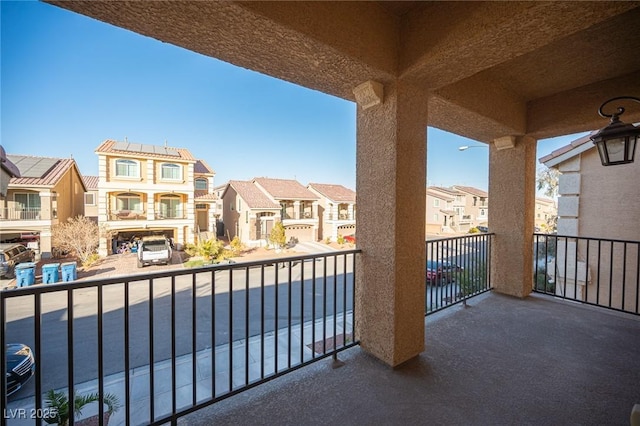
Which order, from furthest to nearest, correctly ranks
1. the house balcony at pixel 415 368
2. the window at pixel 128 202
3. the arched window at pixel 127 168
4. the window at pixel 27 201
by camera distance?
the window at pixel 128 202, the arched window at pixel 127 168, the window at pixel 27 201, the house balcony at pixel 415 368

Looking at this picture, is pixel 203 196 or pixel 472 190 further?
pixel 472 190

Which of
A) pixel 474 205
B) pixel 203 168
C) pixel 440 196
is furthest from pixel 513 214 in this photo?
pixel 474 205

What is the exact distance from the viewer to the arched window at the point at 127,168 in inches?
502

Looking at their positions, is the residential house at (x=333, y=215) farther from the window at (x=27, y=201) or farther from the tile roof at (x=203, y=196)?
the window at (x=27, y=201)

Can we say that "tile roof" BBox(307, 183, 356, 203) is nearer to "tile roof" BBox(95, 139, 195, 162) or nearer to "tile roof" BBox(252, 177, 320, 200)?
"tile roof" BBox(252, 177, 320, 200)

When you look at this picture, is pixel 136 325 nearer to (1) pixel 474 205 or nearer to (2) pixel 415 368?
(2) pixel 415 368

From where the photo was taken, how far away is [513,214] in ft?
10.2

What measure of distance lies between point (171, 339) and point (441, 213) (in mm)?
23336

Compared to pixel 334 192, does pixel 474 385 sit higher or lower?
lower

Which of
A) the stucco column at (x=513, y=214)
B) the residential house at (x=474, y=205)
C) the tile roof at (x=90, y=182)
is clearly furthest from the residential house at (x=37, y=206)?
the residential house at (x=474, y=205)

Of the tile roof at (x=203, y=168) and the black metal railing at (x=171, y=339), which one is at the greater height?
the tile roof at (x=203, y=168)

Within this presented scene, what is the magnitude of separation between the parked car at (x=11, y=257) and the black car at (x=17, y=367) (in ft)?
18.5

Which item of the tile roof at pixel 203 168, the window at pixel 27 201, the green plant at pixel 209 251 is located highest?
the tile roof at pixel 203 168

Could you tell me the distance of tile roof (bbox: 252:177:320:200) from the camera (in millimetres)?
17670
